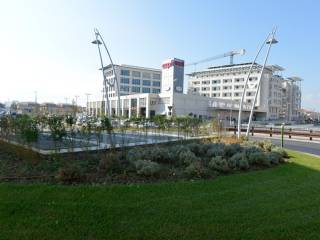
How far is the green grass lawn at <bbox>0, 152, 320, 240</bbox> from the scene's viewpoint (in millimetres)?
4488

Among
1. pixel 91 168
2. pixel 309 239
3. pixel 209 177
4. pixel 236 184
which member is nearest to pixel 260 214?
pixel 309 239

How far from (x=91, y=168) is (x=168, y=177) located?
7.93ft

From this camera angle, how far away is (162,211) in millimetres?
5270

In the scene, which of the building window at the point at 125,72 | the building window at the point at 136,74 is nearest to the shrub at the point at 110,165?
the building window at the point at 125,72

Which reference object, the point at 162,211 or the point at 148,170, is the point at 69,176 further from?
the point at 162,211

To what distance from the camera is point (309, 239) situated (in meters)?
4.43

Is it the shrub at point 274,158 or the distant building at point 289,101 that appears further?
the distant building at point 289,101

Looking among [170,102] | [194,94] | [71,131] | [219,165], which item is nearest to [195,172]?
[219,165]

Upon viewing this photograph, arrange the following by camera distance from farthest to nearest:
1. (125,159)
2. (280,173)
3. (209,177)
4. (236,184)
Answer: (125,159), (280,173), (209,177), (236,184)

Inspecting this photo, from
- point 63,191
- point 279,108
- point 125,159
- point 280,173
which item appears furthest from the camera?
point 279,108

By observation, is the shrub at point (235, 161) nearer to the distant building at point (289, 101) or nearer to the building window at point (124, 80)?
the building window at point (124, 80)

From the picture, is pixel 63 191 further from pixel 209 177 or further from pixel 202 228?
pixel 209 177

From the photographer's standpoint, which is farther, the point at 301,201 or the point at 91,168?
the point at 91,168

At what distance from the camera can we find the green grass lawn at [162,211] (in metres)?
4.49
